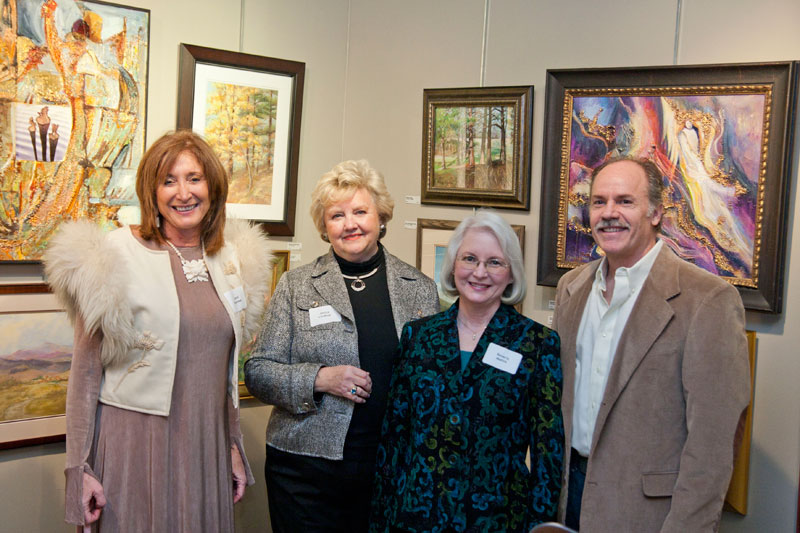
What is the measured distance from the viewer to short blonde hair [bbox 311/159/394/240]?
2586 mm

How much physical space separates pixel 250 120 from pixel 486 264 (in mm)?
2039

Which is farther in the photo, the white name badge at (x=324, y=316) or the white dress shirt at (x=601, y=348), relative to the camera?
the white name badge at (x=324, y=316)

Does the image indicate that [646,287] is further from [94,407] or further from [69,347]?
[69,347]

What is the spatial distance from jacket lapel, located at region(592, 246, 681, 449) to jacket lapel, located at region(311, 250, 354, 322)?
916mm

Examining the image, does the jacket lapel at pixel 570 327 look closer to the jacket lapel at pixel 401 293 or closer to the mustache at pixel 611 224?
the mustache at pixel 611 224

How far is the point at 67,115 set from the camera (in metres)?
3.13

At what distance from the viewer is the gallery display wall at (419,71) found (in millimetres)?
2893

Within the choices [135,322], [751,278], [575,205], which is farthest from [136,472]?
[751,278]

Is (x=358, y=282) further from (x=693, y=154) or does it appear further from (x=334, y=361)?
(x=693, y=154)

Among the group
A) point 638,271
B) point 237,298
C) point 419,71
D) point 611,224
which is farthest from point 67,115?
point 638,271

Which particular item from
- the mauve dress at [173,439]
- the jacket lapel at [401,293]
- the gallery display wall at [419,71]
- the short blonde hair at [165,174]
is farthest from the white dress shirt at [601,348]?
the short blonde hair at [165,174]

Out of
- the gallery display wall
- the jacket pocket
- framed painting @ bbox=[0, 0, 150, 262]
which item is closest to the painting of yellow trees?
the gallery display wall

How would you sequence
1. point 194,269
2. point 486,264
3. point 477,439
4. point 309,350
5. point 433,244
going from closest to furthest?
point 477,439 < point 486,264 < point 194,269 < point 309,350 < point 433,244

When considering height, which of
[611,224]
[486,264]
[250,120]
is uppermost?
[250,120]
